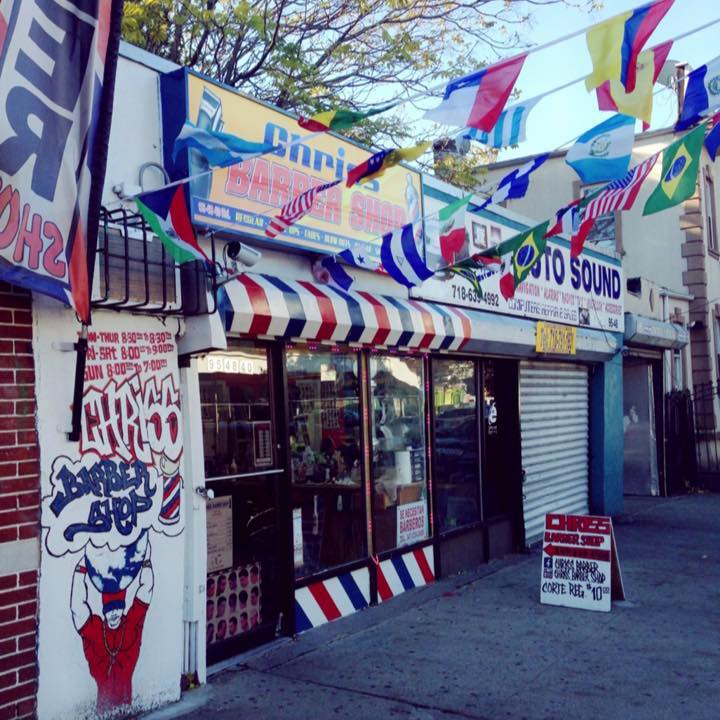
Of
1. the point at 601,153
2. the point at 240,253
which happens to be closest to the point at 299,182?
the point at 240,253

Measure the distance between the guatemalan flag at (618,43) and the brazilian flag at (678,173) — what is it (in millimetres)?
1459

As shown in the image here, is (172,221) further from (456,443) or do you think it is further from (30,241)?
(456,443)

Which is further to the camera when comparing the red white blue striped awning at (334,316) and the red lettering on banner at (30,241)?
the red white blue striped awning at (334,316)

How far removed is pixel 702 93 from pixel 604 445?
314 inches

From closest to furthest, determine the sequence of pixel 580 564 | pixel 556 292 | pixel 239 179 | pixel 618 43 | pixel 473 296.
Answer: pixel 618 43
pixel 239 179
pixel 580 564
pixel 473 296
pixel 556 292

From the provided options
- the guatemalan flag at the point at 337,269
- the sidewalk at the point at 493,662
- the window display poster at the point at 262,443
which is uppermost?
the guatemalan flag at the point at 337,269

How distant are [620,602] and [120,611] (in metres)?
4.73

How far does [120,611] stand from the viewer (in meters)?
4.87

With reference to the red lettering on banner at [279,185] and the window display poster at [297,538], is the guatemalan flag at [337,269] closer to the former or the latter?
the red lettering on banner at [279,185]

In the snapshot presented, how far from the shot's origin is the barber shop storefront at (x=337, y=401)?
Result: 5980 millimetres

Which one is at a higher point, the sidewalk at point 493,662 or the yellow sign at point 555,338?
the yellow sign at point 555,338

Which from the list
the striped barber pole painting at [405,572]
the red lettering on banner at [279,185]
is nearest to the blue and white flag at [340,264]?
the red lettering on banner at [279,185]

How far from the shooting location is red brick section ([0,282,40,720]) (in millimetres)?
4297

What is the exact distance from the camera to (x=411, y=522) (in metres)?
8.22
